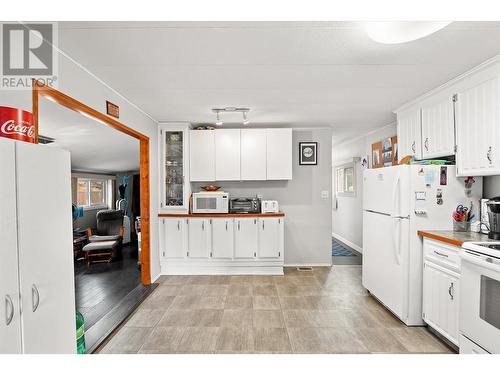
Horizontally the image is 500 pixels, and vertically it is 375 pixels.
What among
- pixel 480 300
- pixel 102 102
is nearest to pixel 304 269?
pixel 480 300

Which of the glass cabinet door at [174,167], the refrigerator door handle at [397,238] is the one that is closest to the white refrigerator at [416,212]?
the refrigerator door handle at [397,238]

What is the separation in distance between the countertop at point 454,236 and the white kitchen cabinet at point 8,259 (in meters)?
2.77

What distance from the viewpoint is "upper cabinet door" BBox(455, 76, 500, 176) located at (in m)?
2.11

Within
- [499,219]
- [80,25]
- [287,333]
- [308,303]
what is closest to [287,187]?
[308,303]

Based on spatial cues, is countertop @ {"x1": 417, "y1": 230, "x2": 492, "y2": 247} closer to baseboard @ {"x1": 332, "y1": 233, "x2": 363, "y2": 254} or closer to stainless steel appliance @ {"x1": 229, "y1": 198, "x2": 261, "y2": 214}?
stainless steel appliance @ {"x1": 229, "y1": 198, "x2": 261, "y2": 214}

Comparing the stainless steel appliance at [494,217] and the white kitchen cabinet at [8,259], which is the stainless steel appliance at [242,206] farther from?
the white kitchen cabinet at [8,259]

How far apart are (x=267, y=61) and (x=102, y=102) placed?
1.65m

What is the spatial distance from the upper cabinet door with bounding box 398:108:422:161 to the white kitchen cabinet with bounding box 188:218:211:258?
9.77ft

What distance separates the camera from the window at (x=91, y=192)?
21.1 ft

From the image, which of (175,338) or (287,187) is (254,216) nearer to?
(287,187)

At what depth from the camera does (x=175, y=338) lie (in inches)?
93.0

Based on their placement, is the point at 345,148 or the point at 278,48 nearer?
the point at 278,48

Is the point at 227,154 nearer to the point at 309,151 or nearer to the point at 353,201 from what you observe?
the point at 309,151

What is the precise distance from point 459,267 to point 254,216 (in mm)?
2588
